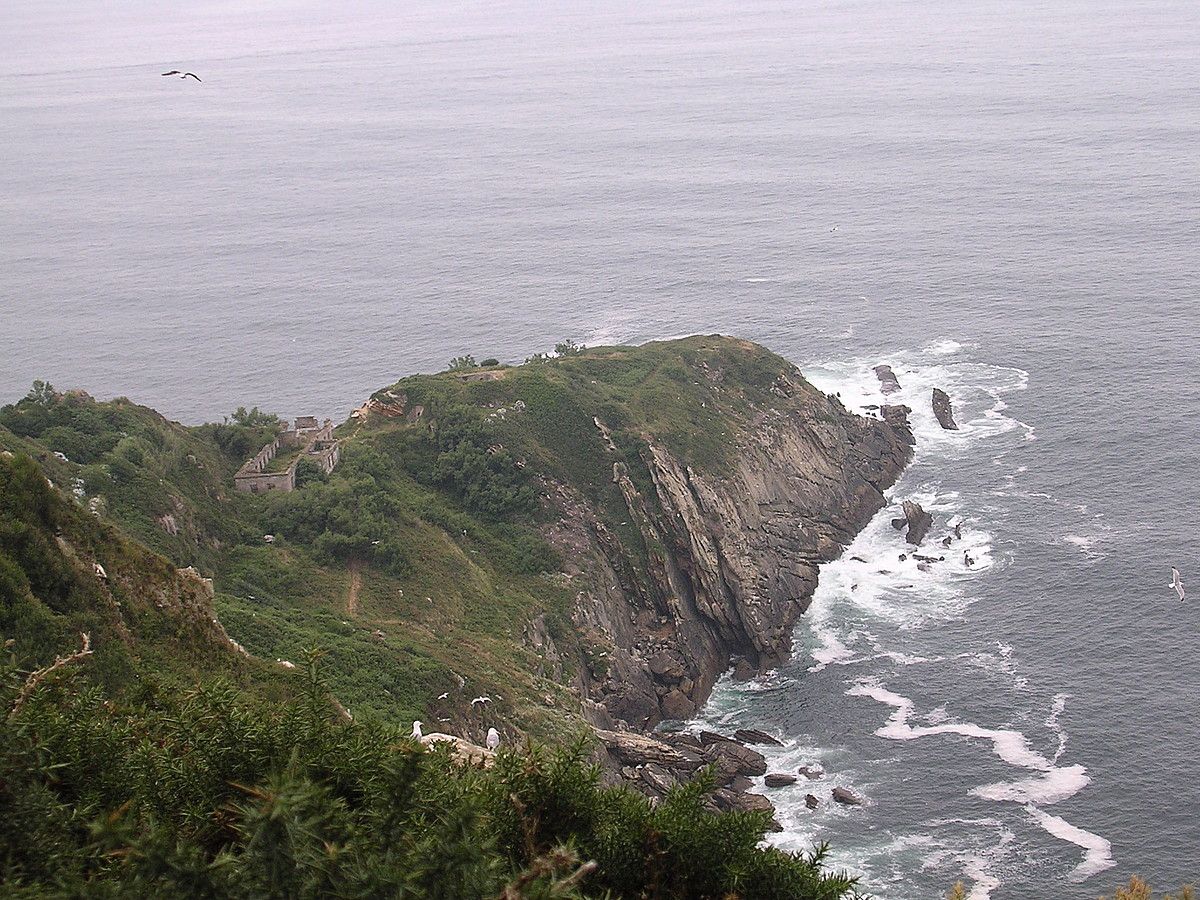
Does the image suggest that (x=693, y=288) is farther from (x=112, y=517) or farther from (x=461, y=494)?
(x=112, y=517)

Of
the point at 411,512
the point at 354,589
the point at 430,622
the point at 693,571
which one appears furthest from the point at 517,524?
the point at 354,589

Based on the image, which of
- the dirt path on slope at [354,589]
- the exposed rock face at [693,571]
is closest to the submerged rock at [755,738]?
the exposed rock face at [693,571]

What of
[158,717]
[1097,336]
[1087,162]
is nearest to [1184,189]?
[1087,162]

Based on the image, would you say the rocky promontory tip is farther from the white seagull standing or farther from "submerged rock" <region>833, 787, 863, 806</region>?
"submerged rock" <region>833, 787, 863, 806</region>

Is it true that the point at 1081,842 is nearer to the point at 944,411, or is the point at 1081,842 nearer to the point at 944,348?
the point at 944,411

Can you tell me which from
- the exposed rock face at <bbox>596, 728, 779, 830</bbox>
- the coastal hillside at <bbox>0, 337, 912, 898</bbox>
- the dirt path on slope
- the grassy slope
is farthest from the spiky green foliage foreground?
the dirt path on slope

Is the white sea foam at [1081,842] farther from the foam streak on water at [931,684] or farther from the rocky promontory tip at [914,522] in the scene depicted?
the rocky promontory tip at [914,522]
